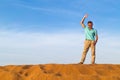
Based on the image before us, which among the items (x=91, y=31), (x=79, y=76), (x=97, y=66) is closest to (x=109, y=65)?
(x=97, y=66)

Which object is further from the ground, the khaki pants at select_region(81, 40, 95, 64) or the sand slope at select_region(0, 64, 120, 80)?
the khaki pants at select_region(81, 40, 95, 64)

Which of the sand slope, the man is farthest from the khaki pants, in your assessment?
the sand slope

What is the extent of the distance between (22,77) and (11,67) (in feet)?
6.39

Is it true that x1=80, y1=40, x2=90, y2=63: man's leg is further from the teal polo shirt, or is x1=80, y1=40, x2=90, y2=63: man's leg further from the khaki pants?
the teal polo shirt

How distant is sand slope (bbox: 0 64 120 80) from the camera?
10.1 metres

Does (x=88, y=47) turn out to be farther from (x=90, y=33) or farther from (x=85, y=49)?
(x=90, y=33)

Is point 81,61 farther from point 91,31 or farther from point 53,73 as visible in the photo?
point 53,73

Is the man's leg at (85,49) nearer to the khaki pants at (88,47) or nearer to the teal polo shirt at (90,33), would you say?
the khaki pants at (88,47)

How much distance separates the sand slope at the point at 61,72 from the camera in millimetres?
10078

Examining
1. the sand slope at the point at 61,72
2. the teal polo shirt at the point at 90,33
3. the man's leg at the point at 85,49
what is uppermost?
the teal polo shirt at the point at 90,33

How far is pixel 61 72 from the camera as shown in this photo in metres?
10.9

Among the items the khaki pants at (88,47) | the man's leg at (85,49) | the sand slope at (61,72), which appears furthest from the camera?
the man's leg at (85,49)

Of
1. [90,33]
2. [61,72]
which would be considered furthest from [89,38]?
[61,72]

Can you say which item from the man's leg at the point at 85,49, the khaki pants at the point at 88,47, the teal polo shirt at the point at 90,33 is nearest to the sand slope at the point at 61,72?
the khaki pants at the point at 88,47
